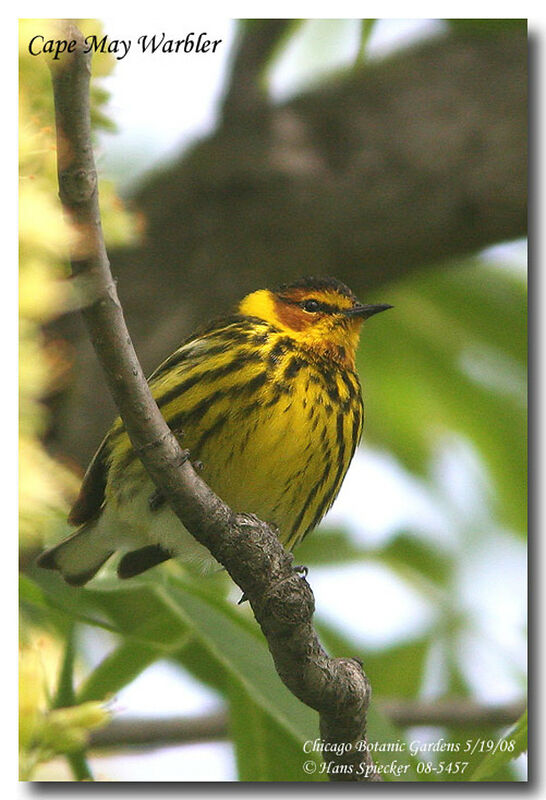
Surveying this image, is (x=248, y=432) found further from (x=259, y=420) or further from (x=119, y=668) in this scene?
(x=119, y=668)

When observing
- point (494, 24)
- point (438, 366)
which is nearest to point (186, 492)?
point (494, 24)

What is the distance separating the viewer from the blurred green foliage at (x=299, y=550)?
1.62 m

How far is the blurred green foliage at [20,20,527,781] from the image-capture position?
5.30ft

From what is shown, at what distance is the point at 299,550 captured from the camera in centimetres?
289

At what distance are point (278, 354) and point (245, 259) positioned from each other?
3.34 feet

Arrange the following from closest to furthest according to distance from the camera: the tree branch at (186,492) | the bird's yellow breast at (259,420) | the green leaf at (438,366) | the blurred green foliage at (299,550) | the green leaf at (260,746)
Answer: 1. the tree branch at (186,492)
2. the blurred green foliage at (299,550)
3. the bird's yellow breast at (259,420)
4. the green leaf at (260,746)
5. the green leaf at (438,366)

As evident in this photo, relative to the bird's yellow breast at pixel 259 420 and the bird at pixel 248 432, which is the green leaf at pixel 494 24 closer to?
the bird at pixel 248 432

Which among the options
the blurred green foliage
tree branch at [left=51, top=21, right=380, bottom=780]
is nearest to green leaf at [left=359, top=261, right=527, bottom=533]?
the blurred green foliage

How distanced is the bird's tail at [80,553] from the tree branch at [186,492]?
72cm

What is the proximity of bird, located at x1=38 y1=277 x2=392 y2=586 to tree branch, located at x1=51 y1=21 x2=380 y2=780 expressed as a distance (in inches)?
12.2

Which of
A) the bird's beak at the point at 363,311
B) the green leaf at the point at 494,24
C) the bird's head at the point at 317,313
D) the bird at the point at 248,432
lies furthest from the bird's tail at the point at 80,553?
the green leaf at the point at 494,24

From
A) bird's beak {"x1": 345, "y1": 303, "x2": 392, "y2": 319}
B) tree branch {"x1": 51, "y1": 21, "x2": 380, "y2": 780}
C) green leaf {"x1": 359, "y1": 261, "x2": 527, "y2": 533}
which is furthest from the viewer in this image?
green leaf {"x1": 359, "y1": 261, "x2": 527, "y2": 533}

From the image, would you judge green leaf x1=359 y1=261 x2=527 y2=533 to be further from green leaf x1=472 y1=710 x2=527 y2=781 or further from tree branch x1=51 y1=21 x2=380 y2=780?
tree branch x1=51 y1=21 x2=380 y2=780
